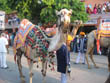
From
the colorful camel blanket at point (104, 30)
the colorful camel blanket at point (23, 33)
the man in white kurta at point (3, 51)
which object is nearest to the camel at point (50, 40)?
the colorful camel blanket at point (23, 33)

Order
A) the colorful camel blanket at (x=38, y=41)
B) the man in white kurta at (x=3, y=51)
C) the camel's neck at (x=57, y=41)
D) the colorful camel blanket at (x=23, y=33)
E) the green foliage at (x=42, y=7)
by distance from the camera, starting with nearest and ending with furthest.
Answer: the camel's neck at (x=57, y=41)
the colorful camel blanket at (x=38, y=41)
the colorful camel blanket at (x=23, y=33)
the man in white kurta at (x=3, y=51)
the green foliage at (x=42, y=7)

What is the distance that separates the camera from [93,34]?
805 cm

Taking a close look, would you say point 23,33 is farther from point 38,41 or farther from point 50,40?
point 50,40

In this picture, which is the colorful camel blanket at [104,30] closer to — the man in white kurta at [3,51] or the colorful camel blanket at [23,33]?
the colorful camel blanket at [23,33]

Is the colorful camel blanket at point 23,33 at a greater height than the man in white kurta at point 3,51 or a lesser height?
greater

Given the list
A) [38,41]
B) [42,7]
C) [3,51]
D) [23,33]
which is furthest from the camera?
[42,7]

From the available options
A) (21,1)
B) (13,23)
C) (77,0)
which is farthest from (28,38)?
(13,23)

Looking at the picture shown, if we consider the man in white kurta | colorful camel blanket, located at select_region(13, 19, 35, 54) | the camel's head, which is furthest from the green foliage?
the camel's head

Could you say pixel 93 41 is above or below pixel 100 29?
below

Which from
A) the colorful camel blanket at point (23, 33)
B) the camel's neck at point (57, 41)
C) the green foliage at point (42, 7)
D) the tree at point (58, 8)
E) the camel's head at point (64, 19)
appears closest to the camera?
the camel's head at point (64, 19)

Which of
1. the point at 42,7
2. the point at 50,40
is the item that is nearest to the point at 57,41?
the point at 50,40

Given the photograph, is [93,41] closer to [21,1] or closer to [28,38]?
[28,38]

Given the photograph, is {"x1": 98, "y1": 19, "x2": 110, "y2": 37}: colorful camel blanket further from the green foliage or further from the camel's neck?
the camel's neck

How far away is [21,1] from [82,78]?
6117 mm
